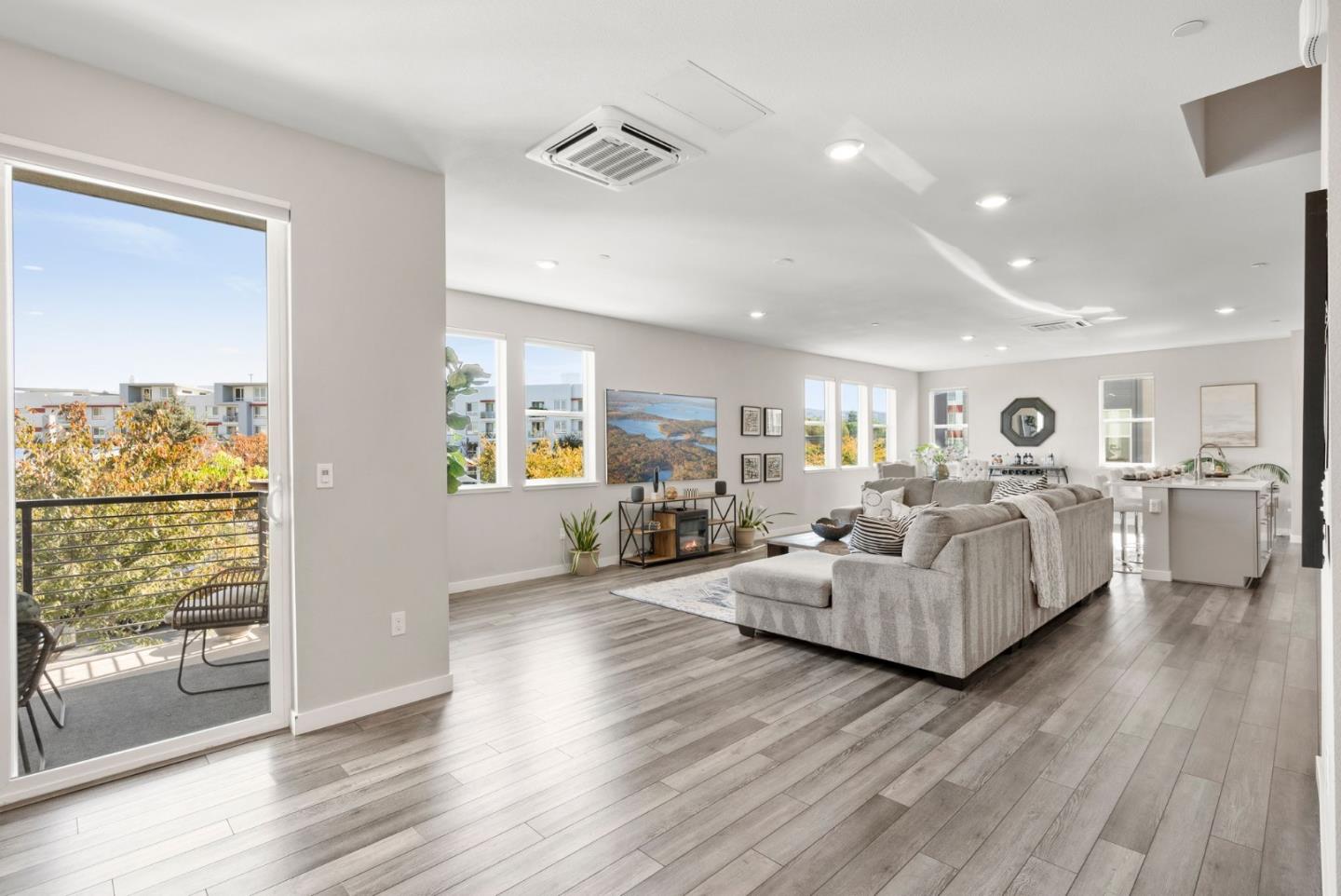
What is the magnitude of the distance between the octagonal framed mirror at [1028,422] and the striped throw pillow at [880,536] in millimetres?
7642

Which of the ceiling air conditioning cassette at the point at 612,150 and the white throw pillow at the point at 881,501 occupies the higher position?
the ceiling air conditioning cassette at the point at 612,150

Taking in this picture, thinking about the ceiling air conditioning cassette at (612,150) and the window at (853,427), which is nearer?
the ceiling air conditioning cassette at (612,150)

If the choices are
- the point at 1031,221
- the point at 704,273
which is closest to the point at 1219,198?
the point at 1031,221

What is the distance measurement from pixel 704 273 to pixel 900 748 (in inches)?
141

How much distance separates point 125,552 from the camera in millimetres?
2596

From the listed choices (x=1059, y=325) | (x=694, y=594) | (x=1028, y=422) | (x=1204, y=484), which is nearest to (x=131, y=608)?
(x=694, y=594)

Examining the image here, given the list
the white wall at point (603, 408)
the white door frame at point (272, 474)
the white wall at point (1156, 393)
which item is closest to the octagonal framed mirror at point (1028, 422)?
the white wall at point (1156, 393)

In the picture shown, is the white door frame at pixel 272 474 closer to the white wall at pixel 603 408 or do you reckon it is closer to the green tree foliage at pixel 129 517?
the green tree foliage at pixel 129 517

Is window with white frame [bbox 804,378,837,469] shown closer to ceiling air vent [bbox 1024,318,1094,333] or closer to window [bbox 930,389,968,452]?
window [bbox 930,389,968,452]

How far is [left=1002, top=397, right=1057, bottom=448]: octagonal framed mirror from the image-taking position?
33.2 feet

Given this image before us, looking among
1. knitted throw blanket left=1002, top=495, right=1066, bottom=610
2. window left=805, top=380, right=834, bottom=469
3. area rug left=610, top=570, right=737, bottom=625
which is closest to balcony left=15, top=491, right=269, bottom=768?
area rug left=610, top=570, right=737, bottom=625

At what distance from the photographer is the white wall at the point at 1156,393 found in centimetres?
832

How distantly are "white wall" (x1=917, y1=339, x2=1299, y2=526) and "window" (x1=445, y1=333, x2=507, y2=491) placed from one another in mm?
8259

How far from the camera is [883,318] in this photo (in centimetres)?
688
